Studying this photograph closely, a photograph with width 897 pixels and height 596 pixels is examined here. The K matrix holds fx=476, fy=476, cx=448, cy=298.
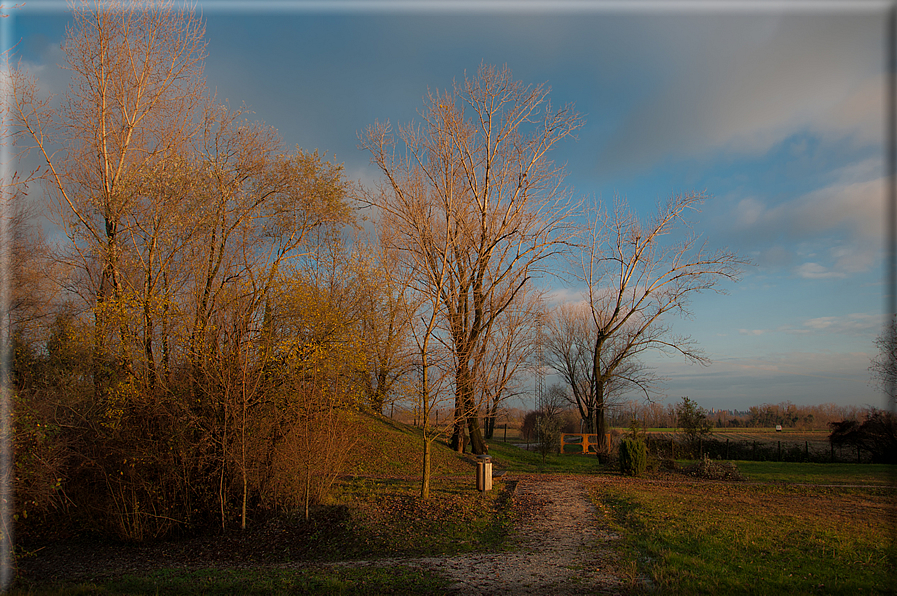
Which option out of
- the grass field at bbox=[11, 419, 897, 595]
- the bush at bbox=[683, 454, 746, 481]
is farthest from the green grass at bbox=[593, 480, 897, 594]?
the bush at bbox=[683, 454, 746, 481]

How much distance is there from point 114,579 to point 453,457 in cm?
Result: 1144

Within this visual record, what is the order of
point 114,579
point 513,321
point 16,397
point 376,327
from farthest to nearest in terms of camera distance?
point 513,321
point 376,327
point 16,397
point 114,579

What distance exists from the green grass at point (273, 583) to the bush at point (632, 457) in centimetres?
978

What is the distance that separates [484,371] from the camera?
11203mm

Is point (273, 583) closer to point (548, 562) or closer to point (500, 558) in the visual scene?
point (500, 558)

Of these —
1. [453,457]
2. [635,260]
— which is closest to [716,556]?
[453,457]

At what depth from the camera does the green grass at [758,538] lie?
16.9ft

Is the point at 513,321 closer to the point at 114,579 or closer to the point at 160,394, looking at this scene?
the point at 160,394

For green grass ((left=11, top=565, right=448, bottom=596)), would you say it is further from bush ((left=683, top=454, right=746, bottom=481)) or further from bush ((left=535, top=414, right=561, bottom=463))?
bush ((left=535, top=414, right=561, bottom=463))

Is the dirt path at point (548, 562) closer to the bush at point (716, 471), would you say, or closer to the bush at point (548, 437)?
the bush at point (716, 471)

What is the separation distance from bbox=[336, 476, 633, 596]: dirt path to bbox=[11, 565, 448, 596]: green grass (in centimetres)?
38

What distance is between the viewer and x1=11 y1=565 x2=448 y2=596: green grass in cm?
555

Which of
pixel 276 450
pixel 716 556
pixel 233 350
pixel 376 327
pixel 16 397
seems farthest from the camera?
pixel 376 327

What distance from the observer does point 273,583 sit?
234 inches
